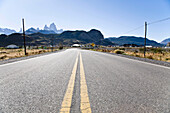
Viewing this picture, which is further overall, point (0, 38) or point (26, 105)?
point (0, 38)

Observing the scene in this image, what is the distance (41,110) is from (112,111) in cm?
114

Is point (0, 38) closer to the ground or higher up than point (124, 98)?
higher up

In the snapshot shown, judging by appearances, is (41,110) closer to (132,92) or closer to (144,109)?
(144,109)

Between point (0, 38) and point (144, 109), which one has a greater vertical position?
point (0, 38)

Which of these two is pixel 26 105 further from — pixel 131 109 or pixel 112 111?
pixel 131 109

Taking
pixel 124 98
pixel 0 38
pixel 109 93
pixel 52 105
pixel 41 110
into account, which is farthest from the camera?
pixel 0 38

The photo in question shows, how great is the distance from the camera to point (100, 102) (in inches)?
83.2

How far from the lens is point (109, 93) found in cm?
256

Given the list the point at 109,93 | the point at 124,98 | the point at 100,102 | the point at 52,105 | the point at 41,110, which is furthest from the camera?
the point at 109,93

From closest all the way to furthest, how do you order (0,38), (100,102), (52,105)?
(52,105), (100,102), (0,38)

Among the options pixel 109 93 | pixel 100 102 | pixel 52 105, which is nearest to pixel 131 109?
pixel 100 102

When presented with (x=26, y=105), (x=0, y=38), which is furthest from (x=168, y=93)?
(x=0, y=38)

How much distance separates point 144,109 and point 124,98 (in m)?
0.45

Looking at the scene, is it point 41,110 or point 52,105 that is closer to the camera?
point 41,110
